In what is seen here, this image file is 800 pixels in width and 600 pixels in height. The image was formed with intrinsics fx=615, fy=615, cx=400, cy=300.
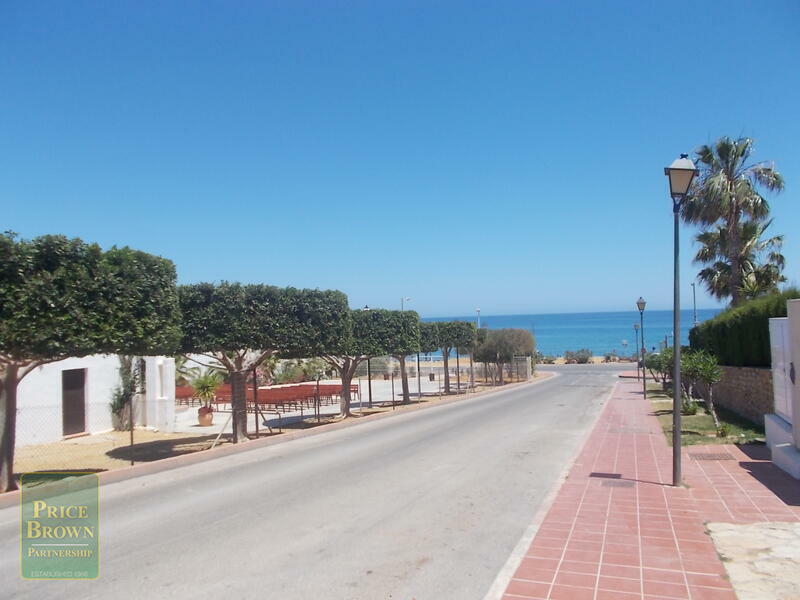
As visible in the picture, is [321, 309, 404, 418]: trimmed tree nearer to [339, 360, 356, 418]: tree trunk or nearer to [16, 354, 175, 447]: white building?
[339, 360, 356, 418]: tree trunk

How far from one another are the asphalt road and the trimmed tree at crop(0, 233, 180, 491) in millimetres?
2437

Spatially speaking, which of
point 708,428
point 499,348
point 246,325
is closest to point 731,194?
point 708,428

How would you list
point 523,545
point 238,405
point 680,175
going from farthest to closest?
point 238,405 < point 680,175 < point 523,545

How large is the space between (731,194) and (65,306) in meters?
21.8

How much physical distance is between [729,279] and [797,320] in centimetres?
1770

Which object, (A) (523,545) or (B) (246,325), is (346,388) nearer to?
(B) (246,325)

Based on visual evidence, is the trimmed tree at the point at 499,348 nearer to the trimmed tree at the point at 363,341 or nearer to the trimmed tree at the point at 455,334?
the trimmed tree at the point at 455,334

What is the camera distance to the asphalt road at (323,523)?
5.73 meters

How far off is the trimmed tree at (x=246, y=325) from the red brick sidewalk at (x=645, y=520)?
8.53 meters

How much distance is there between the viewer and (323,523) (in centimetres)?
777

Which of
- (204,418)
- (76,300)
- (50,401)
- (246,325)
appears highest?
(76,300)

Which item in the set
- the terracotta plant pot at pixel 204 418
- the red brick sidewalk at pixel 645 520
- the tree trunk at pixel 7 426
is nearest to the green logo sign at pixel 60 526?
the tree trunk at pixel 7 426

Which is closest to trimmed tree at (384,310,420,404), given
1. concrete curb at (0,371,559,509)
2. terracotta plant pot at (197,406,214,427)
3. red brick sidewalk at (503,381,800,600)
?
concrete curb at (0,371,559,509)

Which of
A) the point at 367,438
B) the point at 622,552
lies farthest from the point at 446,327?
the point at 622,552
